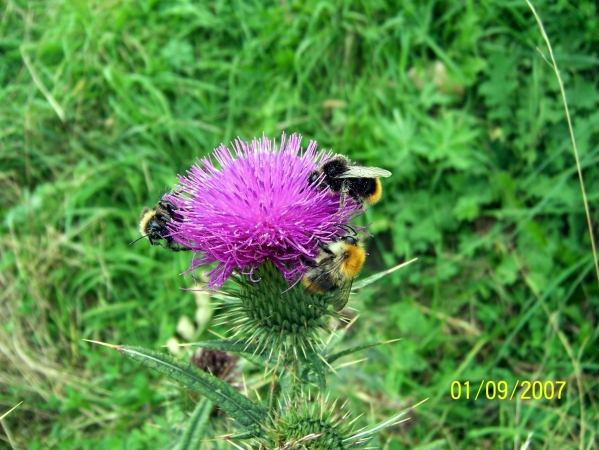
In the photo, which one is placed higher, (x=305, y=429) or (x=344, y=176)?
(x=344, y=176)

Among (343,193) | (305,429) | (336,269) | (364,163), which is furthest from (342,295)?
(364,163)

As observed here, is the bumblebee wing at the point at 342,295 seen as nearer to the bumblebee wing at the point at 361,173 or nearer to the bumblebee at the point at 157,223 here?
the bumblebee wing at the point at 361,173

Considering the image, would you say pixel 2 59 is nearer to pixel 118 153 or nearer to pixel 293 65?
pixel 118 153

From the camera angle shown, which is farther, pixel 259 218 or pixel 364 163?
pixel 364 163

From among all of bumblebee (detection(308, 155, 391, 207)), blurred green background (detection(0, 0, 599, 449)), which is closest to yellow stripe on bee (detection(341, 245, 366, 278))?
bumblebee (detection(308, 155, 391, 207))

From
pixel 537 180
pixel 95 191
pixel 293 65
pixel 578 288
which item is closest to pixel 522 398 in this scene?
pixel 578 288

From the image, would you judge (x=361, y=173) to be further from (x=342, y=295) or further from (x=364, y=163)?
(x=364, y=163)

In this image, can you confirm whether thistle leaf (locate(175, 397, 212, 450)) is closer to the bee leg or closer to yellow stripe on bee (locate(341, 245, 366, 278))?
yellow stripe on bee (locate(341, 245, 366, 278))
